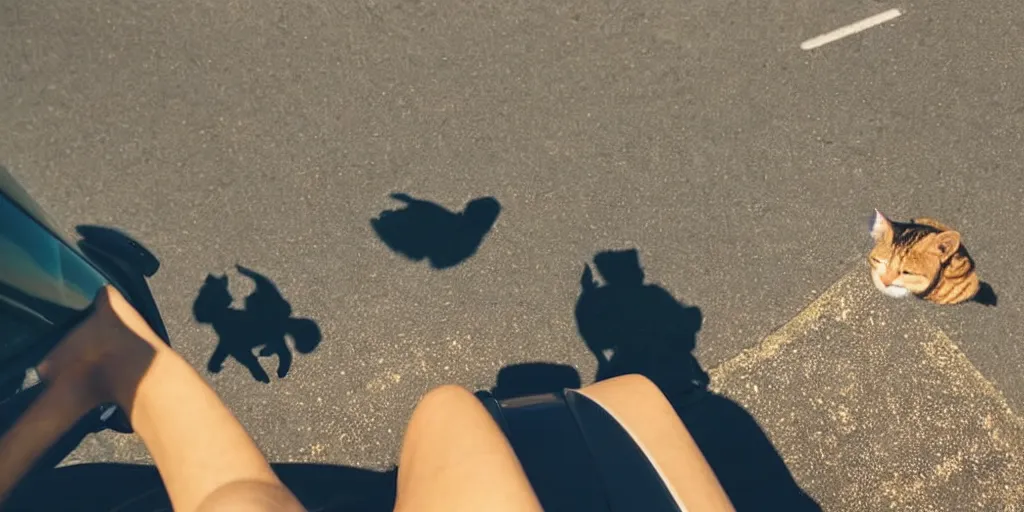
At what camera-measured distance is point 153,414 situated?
195cm

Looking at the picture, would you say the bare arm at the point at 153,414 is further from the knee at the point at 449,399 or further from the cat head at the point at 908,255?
the cat head at the point at 908,255

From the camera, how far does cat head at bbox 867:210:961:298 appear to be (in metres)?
3.16

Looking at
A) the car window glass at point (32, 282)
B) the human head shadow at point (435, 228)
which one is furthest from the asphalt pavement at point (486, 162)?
the car window glass at point (32, 282)

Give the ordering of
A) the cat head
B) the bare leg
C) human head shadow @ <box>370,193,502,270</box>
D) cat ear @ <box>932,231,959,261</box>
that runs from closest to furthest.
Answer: the bare leg < cat ear @ <box>932,231,959,261</box> < the cat head < human head shadow @ <box>370,193,502,270</box>

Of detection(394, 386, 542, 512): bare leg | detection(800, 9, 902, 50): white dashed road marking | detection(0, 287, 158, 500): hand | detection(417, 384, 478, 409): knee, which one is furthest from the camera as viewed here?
detection(800, 9, 902, 50): white dashed road marking

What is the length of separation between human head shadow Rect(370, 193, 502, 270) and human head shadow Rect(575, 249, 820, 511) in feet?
2.10

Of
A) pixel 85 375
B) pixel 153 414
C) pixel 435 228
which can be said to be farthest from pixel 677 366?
pixel 85 375

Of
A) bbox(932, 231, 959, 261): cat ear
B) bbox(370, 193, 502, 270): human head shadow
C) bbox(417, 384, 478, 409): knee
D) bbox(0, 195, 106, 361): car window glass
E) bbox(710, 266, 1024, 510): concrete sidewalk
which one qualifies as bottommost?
bbox(710, 266, 1024, 510): concrete sidewalk

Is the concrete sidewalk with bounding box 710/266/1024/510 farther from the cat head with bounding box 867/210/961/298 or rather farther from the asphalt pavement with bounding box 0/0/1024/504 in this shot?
the cat head with bounding box 867/210/961/298

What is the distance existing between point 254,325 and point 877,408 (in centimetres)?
332

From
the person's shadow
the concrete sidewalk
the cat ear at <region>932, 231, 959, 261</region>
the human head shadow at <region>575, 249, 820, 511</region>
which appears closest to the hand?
the person's shadow

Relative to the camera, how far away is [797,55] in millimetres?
3883

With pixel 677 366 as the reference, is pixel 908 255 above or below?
above

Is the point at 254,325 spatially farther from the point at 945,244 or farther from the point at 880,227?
the point at 945,244
